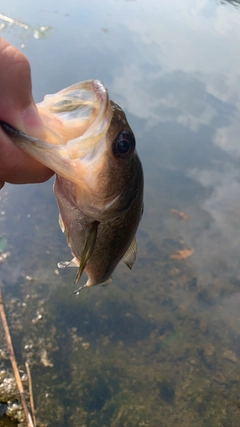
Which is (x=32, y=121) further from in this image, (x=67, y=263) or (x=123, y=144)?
(x=67, y=263)

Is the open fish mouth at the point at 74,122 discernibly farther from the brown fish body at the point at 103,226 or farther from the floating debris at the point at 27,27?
the floating debris at the point at 27,27

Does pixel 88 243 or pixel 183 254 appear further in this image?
pixel 183 254

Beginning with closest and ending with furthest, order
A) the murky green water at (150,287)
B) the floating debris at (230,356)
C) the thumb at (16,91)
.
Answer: the thumb at (16,91)
the murky green water at (150,287)
the floating debris at (230,356)

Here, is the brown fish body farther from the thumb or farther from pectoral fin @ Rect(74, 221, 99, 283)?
the thumb

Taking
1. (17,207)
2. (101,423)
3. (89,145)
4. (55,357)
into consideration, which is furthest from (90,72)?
(89,145)

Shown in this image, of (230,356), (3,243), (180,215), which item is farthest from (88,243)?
(180,215)

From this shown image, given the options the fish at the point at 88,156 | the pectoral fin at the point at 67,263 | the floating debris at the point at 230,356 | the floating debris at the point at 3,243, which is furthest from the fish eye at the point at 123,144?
the floating debris at the point at 230,356
